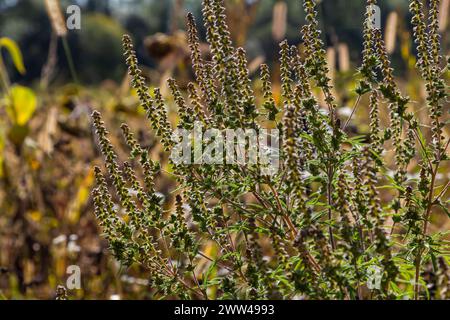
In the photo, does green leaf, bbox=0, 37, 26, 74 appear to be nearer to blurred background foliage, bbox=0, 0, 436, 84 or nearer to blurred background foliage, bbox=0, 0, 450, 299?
blurred background foliage, bbox=0, 0, 450, 299

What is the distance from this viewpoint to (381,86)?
1.83m

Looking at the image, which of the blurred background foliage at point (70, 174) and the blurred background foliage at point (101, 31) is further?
the blurred background foliage at point (101, 31)

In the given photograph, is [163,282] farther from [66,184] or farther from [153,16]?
[153,16]

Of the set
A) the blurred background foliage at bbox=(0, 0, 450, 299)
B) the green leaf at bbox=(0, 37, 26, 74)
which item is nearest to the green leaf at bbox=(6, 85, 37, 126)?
the blurred background foliage at bbox=(0, 0, 450, 299)

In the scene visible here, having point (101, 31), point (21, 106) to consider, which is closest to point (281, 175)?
point (21, 106)

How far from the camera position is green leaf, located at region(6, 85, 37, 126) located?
15.7ft

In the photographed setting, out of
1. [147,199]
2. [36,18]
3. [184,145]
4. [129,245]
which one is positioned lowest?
[129,245]

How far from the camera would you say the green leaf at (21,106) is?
189 inches

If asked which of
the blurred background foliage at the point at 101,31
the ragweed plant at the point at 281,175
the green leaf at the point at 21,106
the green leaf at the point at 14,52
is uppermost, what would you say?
the blurred background foliage at the point at 101,31

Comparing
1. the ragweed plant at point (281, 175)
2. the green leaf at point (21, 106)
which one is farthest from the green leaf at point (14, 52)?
the ragweed plant at point (281, 175)

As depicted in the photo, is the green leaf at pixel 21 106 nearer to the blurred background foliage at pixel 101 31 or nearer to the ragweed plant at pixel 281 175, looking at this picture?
the ragweed plant at pixel 281 175

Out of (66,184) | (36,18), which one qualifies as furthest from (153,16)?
(66,184)
